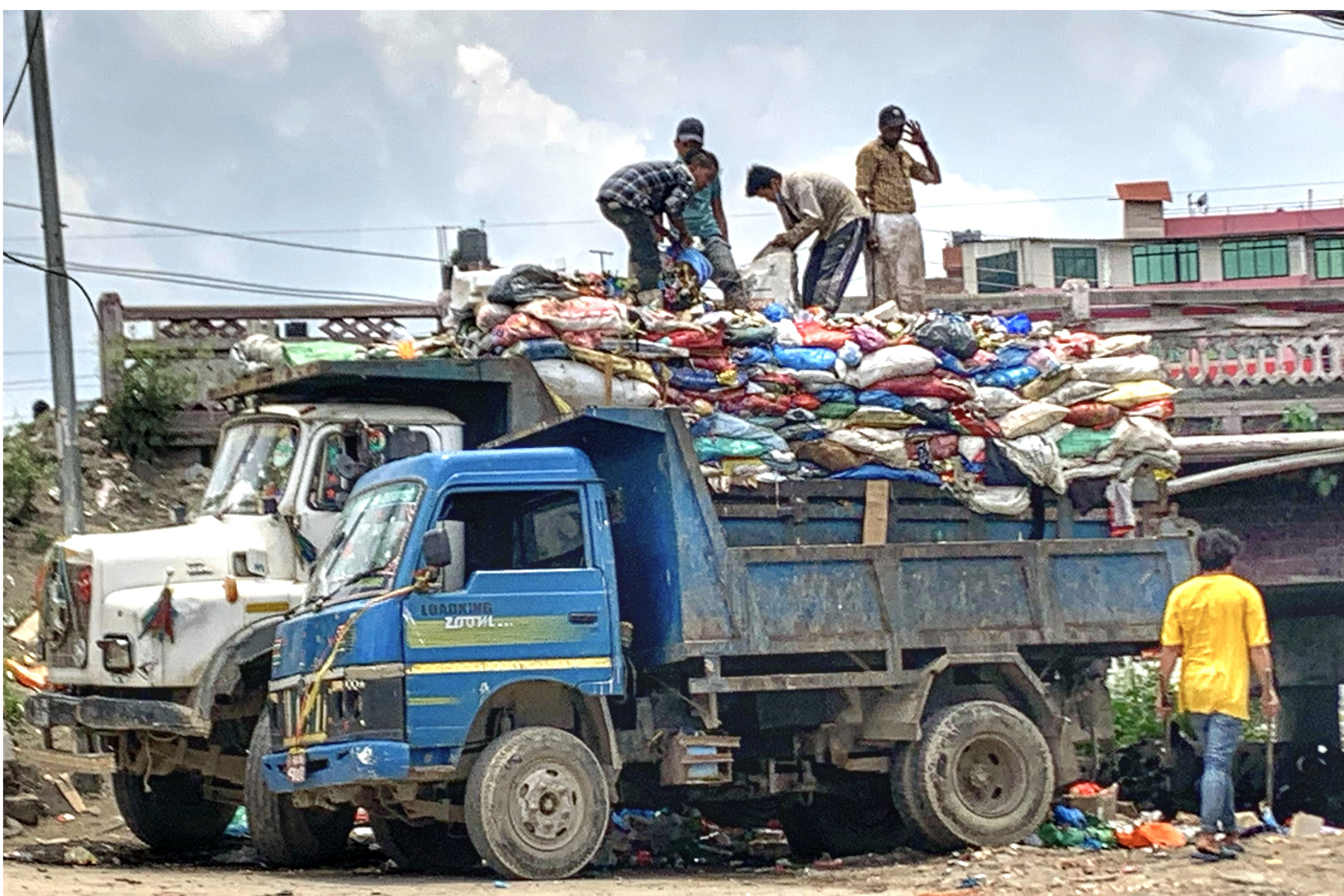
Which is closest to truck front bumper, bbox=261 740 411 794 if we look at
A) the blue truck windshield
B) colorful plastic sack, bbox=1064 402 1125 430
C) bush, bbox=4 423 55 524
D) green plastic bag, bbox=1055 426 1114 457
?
the blue truck windshield

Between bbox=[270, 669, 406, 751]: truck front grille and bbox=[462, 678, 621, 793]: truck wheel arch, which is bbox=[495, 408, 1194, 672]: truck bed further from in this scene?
bbox=[270, 669, 406, 751]: truck front grille

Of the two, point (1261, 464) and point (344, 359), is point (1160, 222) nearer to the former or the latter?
point (1261, 464)

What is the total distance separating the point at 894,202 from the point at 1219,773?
539cm

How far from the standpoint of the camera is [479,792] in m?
8.99

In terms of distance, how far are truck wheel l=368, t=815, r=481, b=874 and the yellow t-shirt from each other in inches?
146

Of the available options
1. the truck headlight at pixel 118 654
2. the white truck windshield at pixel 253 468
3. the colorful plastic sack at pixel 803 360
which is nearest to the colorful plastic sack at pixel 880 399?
the colorful plastic sack at pixel 803 360

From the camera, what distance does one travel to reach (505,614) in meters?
9.24

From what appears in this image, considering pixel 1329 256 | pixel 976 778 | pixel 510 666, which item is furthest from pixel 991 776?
pixel 1329 256

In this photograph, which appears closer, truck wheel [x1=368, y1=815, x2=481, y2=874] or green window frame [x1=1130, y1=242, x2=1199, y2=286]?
truck wheel [x1=368, y1=815, x2=481, y2=874]

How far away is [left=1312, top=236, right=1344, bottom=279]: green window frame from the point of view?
52.6m

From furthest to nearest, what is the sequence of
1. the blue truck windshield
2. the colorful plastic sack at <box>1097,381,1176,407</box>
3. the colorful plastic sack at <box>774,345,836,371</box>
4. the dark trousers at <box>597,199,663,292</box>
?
the dark trousers at <box>597,199,663,292</box> → the colorful plastic sack at <box>1097,381,1176,407</box> → the colorful plastic sack at <box>774,345,836,371</box> → the blue truck windshield

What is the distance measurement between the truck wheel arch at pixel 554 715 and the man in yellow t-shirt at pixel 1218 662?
2.73 meters

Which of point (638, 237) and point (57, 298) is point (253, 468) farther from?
point (57, 298)

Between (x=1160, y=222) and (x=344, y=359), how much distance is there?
46.9m
